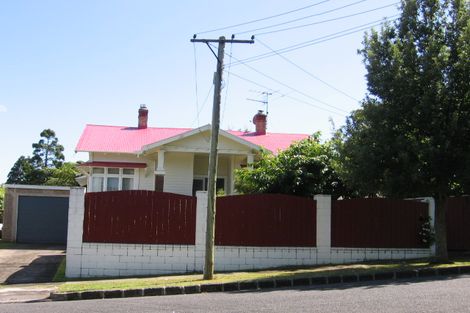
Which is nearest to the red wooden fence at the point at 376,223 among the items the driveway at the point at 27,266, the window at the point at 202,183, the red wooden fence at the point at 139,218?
the red wooden fence at the point at 139,218

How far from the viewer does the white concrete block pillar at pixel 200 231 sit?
1494 cm

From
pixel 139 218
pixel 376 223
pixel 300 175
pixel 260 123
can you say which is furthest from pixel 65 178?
pixel 376 223

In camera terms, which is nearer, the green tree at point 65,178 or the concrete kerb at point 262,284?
the concrete kerb at point 262,284

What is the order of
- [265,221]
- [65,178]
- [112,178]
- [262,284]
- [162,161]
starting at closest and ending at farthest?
[262,284] < [265,221] < [162,161] < [112,178] < [65,178]

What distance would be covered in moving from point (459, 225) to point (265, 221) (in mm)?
7089

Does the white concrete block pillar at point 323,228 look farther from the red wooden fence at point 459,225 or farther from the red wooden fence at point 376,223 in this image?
the red wooden fence at point 459,225

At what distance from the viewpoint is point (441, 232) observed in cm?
1520

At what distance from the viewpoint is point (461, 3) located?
1464cm

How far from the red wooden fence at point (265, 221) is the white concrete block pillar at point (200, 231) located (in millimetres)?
399

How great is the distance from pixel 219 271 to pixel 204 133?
26.5 feet

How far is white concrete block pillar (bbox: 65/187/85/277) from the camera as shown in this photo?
1428cm

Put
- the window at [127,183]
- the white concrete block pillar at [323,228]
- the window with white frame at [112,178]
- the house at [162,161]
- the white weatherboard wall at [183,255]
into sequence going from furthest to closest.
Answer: the window at [127,183] → the window with white frame at [112,178] → the house at [162,161] → the white concrete block pillar at [323,228] → the white weatherboard wall at [183,255]

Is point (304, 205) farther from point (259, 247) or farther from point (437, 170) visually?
point (437, 170)

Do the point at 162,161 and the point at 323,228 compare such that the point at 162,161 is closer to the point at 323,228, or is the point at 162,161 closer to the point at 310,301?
the point at 323,228
